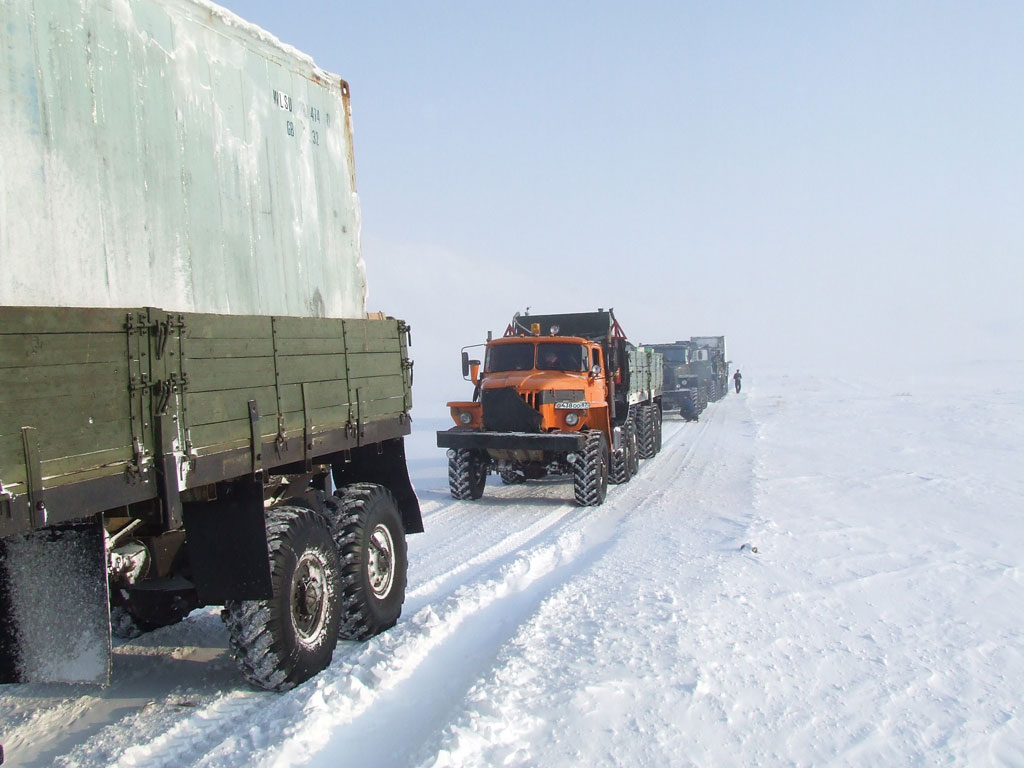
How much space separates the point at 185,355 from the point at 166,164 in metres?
1.16

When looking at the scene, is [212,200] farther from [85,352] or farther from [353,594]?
[353,594]

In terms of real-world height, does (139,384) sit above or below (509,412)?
above

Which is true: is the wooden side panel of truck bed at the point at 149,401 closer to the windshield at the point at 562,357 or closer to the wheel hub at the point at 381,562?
the wheel hub at the point at 381,562

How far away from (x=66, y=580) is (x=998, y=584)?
21.5ft

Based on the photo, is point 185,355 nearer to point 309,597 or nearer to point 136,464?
point 136,464

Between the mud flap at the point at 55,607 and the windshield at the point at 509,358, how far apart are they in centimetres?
943

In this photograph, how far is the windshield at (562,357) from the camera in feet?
41.6

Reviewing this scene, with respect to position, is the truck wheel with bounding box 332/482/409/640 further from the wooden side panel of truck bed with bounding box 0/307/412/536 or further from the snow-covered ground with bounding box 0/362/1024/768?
the wooden side panel of truck bed with bounding box 0/307/412/536

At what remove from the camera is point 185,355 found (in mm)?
→ 3914

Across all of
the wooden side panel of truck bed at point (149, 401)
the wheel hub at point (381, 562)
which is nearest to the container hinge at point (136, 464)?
the wooden side panel of truck bed at point (149, 401)

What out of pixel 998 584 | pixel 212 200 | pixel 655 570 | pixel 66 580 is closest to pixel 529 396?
pixel 655 570

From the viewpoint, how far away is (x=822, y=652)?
5.14m

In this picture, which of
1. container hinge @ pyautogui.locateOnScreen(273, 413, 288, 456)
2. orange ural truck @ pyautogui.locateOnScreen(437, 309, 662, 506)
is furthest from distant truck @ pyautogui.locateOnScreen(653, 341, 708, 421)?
container hinge @ pyautogui.locateOnScreen(273, 413, 288, 456)

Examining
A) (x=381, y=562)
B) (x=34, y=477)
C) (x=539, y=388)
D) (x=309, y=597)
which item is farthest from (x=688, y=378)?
(x=34, y=477)
